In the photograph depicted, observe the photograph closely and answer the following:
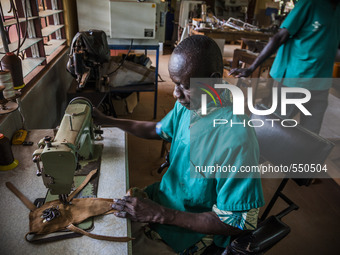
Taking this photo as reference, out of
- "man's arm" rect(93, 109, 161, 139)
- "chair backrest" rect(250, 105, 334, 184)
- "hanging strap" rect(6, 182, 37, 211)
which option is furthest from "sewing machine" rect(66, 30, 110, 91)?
"chair backrest" rect(250, 105, 334, 184)

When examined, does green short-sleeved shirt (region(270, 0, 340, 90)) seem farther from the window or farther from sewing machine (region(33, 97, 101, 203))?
the window

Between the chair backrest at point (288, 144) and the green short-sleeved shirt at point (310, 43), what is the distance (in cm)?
99

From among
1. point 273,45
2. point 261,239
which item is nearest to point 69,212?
point 261,239

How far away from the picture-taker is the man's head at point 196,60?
850 mm

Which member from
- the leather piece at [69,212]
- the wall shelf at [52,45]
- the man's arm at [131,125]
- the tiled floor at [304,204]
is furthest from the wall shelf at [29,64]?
the tiled floor at [304,204]

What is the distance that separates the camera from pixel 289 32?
199 cm

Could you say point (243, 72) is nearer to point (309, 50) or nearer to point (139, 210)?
point (309, 50)

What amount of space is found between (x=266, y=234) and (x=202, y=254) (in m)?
0.29

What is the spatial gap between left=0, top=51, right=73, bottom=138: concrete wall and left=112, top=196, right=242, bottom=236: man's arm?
797 millimetres

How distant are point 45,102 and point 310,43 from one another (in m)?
2.23

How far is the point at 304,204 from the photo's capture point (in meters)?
2.22

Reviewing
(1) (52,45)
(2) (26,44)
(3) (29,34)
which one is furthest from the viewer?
(1) (52,45)

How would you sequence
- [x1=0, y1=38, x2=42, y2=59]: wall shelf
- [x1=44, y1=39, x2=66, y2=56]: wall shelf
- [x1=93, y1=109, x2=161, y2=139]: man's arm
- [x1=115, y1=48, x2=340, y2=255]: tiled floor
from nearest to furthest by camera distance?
[x1=93, y1=109, x2=161, y2=139]: man's arm → [x1=0, y1=38, x2=42, y2=59]: wall shelf → [x1=115, y1=48, x2=340, y2=255]: tiled floor → [x1=44, y1=39, x2=66, y2=56]: wall shelf

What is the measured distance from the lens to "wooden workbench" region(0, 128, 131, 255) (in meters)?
0.82
